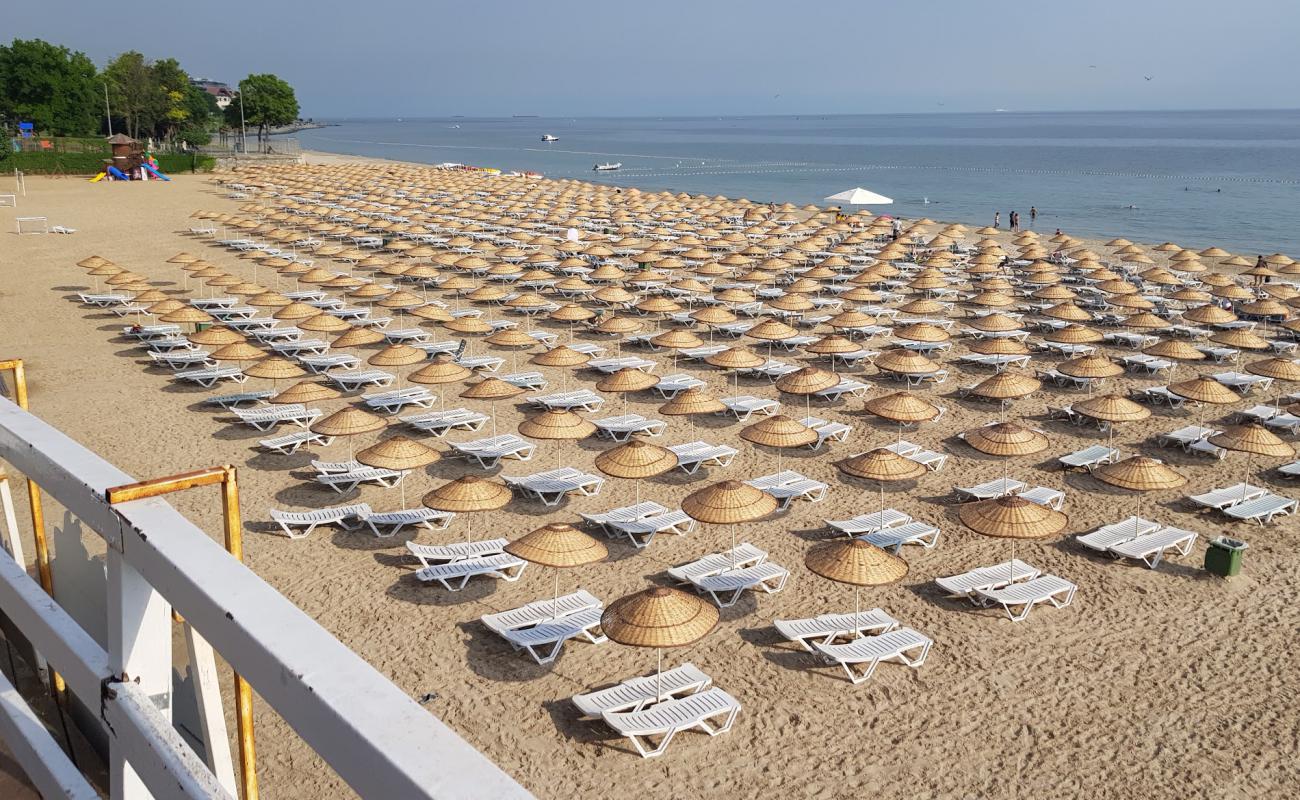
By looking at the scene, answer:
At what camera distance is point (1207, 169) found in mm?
90312

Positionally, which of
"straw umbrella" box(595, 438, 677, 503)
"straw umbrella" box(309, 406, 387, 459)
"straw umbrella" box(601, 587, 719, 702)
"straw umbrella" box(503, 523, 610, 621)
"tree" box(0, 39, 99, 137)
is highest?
"tree" box(0, 39, 99, 137)

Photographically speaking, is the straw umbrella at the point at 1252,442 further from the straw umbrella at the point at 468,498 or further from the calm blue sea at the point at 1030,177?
the calm blue sea at the point at 1030,177

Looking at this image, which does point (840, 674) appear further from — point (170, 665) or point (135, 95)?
point (135, 95)

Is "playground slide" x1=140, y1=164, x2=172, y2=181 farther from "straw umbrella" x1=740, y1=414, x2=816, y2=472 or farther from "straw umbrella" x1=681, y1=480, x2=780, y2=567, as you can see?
"straw umbrella" x1=681, y1=480, x2=780, y2=567

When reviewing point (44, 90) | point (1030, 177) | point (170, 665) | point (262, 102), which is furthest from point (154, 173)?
point (1030, 177)

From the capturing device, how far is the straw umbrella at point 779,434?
12.8 metres

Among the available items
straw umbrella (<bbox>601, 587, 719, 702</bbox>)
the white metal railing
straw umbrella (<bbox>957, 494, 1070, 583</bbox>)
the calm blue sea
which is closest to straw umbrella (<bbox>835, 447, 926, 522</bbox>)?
straw umbrella (<bbox>957, 494, 1070, 583</bbox>)

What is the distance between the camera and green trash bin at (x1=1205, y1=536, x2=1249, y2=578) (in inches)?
422

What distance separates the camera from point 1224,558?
35.3ft

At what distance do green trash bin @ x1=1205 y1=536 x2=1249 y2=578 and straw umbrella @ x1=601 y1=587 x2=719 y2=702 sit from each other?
19.9ft

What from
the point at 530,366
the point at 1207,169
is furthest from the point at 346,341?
the point at 1207,169

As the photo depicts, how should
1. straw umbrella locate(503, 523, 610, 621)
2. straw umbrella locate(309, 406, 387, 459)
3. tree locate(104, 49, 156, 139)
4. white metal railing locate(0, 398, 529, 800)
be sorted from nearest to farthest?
white metal railing locate(0, 398, 529, 800), straw umbrella locate(503, 523, 610, 621), straw umbrella locate(309, 406, 387, 459), tree locate(104, 49, 156, 139)

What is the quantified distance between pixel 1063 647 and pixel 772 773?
3.52m

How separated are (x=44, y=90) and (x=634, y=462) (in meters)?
71.5
